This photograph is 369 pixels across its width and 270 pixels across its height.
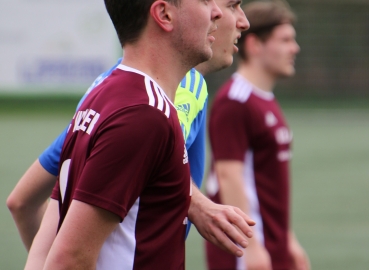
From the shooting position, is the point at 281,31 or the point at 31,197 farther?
the point at 281,31

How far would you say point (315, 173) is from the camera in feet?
40.3

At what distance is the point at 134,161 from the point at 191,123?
76cm

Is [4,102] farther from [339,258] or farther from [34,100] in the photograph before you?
[339,258]

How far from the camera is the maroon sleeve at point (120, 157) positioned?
76.5 inches

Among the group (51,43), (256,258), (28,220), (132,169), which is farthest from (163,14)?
(51,43)

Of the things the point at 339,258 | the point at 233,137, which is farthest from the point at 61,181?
the point at 339,258

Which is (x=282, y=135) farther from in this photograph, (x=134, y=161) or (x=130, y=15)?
(x=134, y=161)

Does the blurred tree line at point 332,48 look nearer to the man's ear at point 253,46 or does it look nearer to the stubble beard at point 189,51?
the man's ear at point 253,46

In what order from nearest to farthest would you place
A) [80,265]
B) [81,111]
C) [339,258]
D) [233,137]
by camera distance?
[80,265]
[81,111]
[233,137]
[339,258]

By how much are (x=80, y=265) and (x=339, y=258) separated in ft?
19.1

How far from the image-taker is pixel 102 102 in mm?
2061

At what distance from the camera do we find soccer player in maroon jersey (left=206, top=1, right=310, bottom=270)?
442 cm

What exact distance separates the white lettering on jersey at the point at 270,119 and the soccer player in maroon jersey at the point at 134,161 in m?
2.20

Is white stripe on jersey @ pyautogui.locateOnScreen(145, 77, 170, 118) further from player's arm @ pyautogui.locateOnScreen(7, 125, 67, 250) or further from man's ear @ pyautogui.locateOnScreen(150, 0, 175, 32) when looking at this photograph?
player's arm @ pyautogui.locateOnScreen(7, 125, 67, 250)
